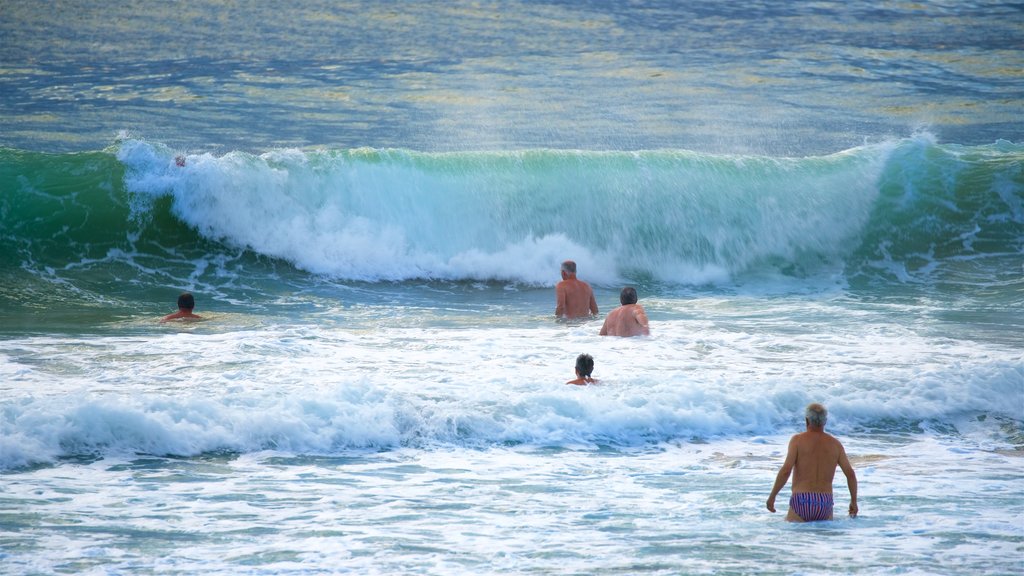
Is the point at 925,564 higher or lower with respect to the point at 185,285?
lower

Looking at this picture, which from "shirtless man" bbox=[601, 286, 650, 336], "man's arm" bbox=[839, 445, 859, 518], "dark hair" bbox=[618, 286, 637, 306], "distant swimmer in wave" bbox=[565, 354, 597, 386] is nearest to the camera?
"man's arm" bbox=[839, 445, 859, 518]

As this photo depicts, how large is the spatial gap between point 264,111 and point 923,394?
58.0ft

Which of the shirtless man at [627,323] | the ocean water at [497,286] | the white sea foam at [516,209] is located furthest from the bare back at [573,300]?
the white sea foam at [516,209]

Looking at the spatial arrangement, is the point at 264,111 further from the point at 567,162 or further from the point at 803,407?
the point at 803,407

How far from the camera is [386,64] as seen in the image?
29438 millimetres

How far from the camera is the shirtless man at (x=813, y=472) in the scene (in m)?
6.52

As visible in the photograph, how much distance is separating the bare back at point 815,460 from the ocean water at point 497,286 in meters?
0.31

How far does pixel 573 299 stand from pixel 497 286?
3.08 metres

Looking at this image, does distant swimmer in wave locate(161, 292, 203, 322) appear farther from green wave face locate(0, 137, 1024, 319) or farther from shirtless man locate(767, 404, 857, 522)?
shirtless man locate(767, 404, 857, 522)

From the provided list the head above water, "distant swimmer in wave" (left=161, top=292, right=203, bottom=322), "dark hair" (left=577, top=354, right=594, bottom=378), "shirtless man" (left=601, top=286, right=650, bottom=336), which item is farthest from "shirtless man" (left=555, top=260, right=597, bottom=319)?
the head above water

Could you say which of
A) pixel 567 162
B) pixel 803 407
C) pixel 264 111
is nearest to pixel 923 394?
pixel 803 407

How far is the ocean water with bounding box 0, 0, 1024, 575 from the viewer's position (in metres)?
6.58

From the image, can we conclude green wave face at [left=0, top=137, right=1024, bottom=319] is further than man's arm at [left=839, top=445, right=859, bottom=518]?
Yes

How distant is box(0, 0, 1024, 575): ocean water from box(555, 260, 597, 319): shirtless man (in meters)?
0.33
